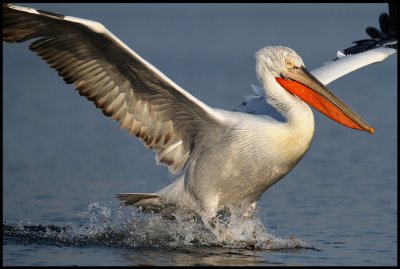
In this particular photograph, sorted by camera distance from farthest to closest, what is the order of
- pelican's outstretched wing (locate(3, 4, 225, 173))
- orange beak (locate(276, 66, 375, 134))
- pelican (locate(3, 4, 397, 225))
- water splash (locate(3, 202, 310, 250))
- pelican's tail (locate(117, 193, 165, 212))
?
pelican's tail (locate(117, 193, 165, 212)) → orange beak (locate(276, 66, 375, 134)) → water splash (locate(3, 202, 310, 250)) → pelican (locate(3, 4, 397, 225)) → pelican's outstretched wing (locate(3, 4, 225, 173))

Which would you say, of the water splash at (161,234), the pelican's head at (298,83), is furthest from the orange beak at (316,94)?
the water splash at (161,234)

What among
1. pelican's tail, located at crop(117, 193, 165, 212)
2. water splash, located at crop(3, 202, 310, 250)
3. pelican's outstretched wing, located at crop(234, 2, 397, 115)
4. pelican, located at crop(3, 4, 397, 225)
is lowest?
water splash, located at crop(3, 202, 310, 250)

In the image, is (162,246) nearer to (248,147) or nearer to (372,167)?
(248,147)

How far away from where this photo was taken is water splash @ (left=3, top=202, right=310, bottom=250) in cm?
802

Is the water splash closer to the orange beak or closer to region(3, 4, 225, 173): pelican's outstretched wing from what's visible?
region(3, 4, 225, 173): pelican's outstretched wing

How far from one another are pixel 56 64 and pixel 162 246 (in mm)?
1759

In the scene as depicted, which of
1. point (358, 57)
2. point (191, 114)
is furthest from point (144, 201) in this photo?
point (358, 57)

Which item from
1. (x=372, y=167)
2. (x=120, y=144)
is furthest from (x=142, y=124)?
(x=120, y=144)

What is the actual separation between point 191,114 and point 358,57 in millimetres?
2222

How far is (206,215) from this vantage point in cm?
820

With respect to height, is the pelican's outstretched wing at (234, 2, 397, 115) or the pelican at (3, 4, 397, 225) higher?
the pelican's outstretched wing at (234, 2, 397, 115)

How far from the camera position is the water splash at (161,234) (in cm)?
802

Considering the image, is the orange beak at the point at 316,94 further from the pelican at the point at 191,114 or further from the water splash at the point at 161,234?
the water splash at the point at 161,234

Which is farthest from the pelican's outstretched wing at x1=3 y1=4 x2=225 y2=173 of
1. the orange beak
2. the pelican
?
the orange beak
